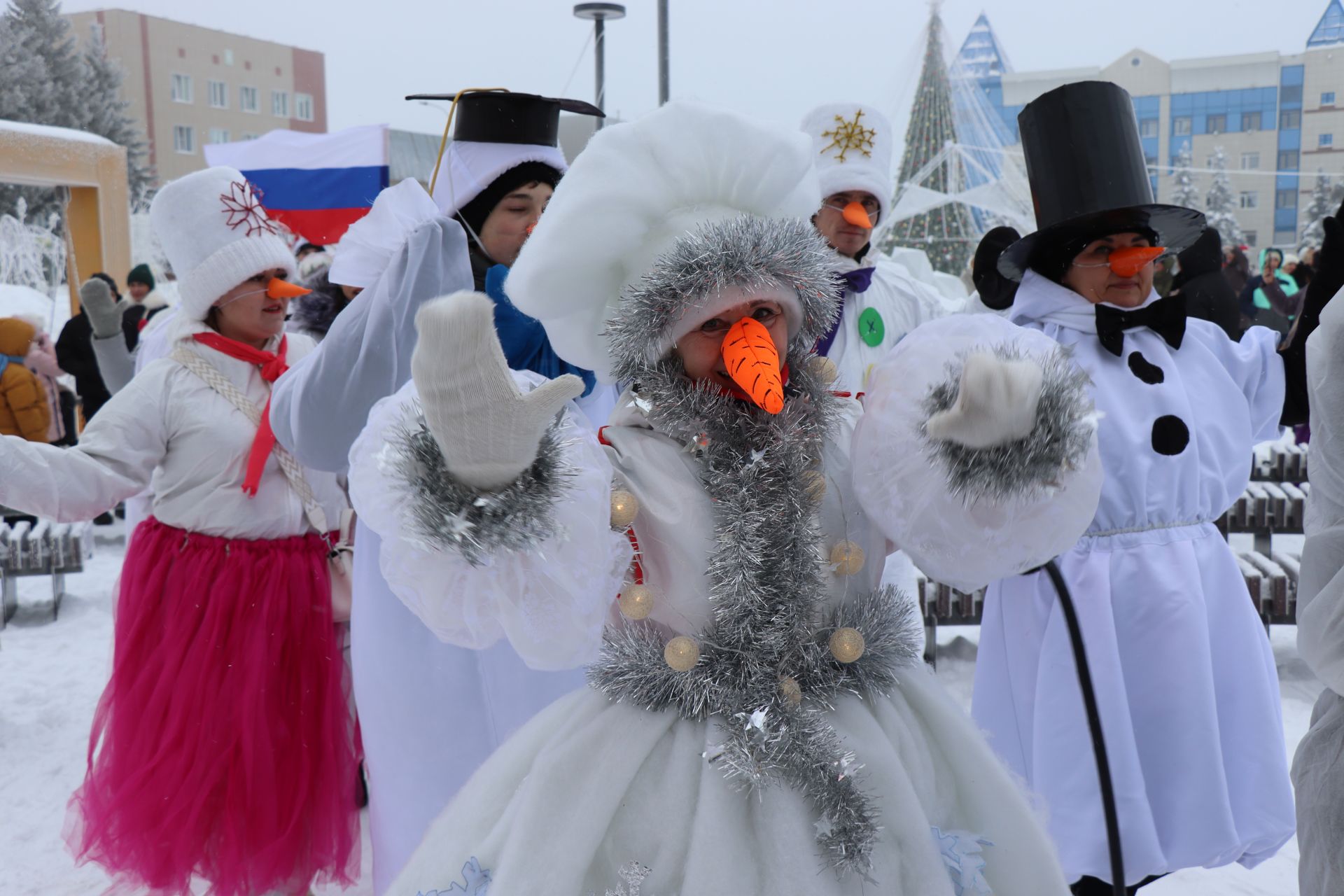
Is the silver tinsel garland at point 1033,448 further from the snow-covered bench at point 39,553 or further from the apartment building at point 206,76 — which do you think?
the apartment building at point 206,76

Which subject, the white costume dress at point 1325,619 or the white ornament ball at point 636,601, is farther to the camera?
the white costume dress at point 1325,619

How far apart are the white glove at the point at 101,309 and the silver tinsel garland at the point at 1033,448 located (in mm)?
5597

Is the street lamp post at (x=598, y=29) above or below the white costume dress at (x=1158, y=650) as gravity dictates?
above

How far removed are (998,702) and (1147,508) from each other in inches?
24.4

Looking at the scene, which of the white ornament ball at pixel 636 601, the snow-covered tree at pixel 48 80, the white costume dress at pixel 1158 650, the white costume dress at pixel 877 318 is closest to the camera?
the white ornament ball at pixel 636 601

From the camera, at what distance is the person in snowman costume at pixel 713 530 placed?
4.59 ft

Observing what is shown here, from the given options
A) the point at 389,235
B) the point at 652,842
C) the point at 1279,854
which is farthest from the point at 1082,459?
the point at 1279,854

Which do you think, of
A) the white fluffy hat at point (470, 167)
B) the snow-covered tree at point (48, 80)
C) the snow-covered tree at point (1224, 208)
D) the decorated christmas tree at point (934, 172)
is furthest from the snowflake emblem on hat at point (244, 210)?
the snow-covered tree at point (1224, 208)

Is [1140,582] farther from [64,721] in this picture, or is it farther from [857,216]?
[64,721]

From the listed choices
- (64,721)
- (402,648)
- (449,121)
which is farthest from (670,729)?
(64,721)

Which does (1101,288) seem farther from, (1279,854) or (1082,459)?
(1279,854)

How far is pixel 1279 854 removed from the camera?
140 inches

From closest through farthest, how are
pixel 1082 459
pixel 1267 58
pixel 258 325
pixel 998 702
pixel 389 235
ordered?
pixel 1082 459
pixel 389 235
pixel 998 702
pixel 258 325
pixel 1267 58

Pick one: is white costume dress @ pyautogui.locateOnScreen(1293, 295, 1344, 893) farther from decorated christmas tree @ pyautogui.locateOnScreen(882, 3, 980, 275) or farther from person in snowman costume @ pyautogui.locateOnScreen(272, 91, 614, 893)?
decorated christmas tree @ pyautogui.locateOnScreen(882, 3, 980, 275)
